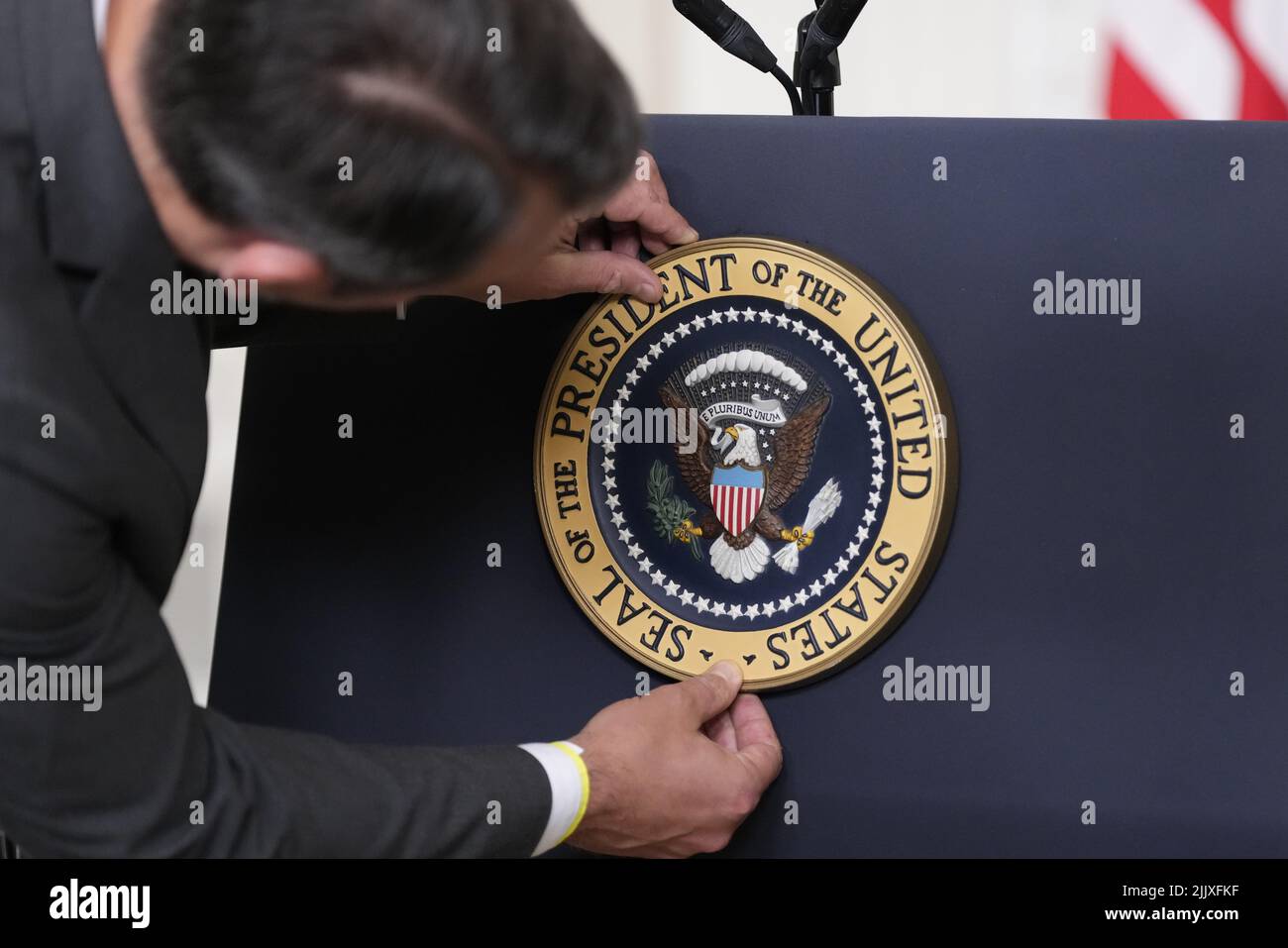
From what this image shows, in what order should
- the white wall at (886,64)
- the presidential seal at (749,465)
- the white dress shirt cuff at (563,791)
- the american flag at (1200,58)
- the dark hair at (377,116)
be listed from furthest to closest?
the white wall at (886,64) < the american flag at (1200,58) < the presidential seal at (749,465) < the white dress shirt cuff at (563,791) < the dark hair at (377,116)

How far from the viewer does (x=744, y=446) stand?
948mm

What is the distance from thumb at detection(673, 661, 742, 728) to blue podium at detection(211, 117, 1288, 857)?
5cm

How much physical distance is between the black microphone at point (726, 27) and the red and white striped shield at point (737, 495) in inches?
14.1

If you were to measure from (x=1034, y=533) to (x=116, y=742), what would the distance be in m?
0.71

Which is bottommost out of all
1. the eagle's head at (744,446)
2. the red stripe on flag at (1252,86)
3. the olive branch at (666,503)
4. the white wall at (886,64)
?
the olive branch at (666,503)

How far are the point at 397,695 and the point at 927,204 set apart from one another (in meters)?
0.62

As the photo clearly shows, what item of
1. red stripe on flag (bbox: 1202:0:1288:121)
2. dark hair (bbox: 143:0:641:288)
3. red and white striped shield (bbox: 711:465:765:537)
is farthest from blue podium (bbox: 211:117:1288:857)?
red stripe on flag (bbox: 1202:0:1288:121)

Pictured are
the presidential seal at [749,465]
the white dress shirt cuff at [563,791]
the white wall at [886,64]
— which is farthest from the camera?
the white wall at [886,64]

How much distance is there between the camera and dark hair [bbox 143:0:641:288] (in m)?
0.55

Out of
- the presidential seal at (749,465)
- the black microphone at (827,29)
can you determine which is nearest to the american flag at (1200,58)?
the black microphone at (827,29)

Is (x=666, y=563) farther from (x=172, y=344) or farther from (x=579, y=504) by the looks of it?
(x=172, y=344)

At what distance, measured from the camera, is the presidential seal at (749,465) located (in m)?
0.93

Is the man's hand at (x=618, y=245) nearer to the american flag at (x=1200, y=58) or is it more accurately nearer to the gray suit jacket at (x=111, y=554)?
the gray suit jacket at (x=111, y=554)
